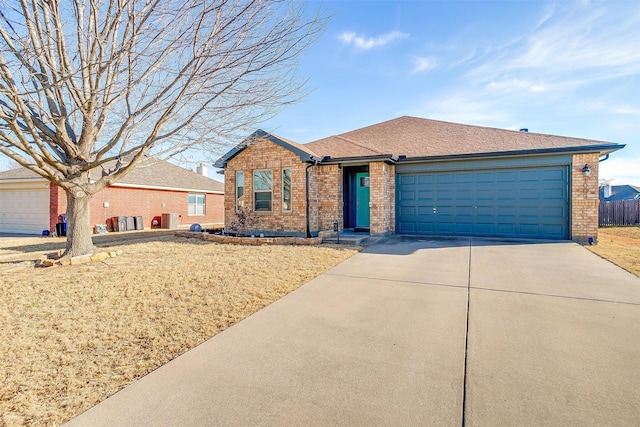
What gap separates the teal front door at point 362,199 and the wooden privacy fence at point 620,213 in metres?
12.8

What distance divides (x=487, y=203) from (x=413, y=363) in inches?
350

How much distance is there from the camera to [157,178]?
709 inches

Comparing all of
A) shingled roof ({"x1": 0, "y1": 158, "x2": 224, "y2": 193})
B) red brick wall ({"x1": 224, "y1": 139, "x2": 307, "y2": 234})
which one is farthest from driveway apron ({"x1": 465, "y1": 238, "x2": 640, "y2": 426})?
shingled roof ({"x1": 0, "y1": 158, "x2": 224, "y2": 193})

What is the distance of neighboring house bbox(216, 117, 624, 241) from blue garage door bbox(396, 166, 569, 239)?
3cm

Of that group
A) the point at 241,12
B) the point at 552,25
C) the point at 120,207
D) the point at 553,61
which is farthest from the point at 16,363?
the point at 120,207

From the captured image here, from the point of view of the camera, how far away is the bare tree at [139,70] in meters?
5.39

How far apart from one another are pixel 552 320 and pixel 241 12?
21.7ft

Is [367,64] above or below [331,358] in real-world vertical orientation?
above

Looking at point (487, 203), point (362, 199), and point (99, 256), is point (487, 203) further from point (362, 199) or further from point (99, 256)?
point (99, 256)

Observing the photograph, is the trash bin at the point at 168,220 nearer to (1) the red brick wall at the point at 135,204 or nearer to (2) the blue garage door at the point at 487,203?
(1) the red brick wall at the point at 135,204

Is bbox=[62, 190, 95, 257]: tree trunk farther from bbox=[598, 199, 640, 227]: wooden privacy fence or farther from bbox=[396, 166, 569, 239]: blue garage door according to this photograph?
bbox=[598, 199, 640, 227]: wooden privacy fence

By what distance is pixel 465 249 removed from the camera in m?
7.95

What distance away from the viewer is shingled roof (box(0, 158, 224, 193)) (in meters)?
15.0

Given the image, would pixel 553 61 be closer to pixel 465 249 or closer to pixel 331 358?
pixel 465 249
